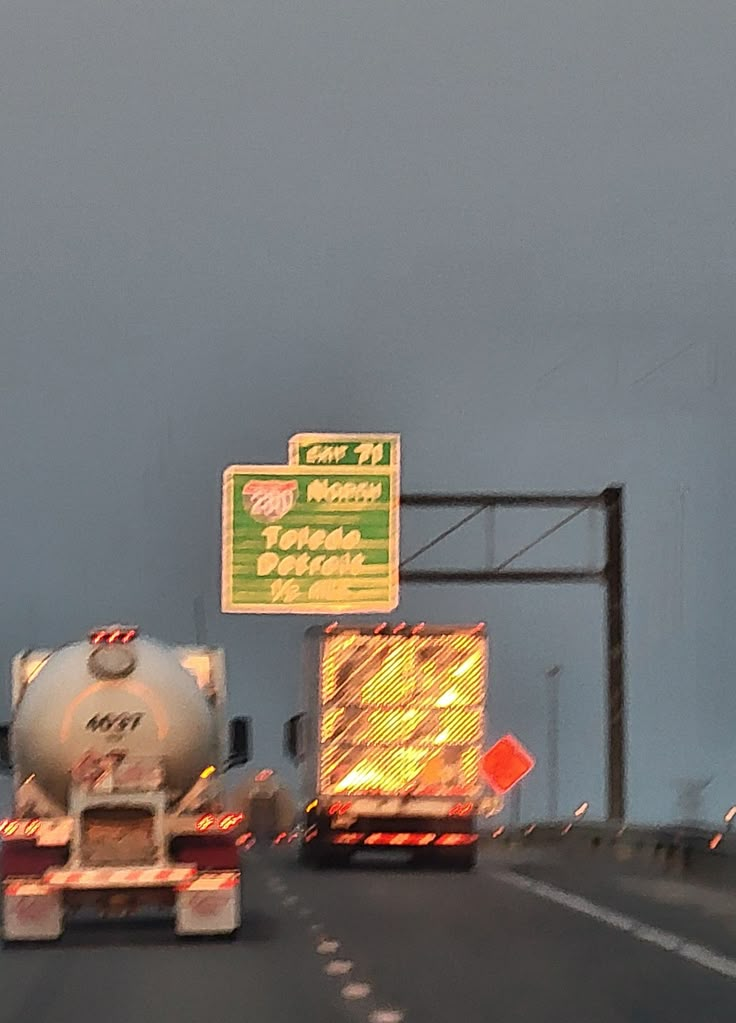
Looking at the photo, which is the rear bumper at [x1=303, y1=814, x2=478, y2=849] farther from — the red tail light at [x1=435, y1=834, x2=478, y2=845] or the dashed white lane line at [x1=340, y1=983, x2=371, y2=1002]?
the dashed white lane line at [x1=340, y1=983, x2=371, y2=1002]

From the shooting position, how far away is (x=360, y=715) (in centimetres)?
3181

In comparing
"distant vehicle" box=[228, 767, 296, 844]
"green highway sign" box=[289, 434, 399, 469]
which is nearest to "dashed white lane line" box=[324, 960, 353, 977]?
"green highway sign" box=[289, 434, 399, 469]

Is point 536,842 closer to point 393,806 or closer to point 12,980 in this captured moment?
point 393,806

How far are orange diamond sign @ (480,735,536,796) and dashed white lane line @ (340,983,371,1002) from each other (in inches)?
766

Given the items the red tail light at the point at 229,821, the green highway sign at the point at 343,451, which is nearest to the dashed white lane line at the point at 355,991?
the red tail light at the point at 229,821

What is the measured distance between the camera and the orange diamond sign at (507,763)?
34.6m

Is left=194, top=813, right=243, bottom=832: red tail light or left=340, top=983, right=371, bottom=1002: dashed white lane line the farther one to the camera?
left=194, top=813, right=243, bottom=832: red tail light

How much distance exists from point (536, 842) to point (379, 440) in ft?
39.0

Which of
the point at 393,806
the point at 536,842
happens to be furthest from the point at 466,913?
the point at 536,842

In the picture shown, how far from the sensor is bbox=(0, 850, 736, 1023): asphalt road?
13.3 metres

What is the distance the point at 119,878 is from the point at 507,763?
57.6 ft

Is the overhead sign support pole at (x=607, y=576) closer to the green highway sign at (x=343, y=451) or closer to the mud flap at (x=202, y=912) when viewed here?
the green highway sign at (x=343, y=451)

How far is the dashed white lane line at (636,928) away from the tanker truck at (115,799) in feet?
11.9

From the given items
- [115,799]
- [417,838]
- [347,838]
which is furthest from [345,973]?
[347,838]
